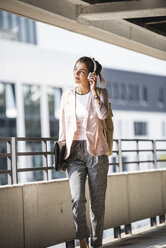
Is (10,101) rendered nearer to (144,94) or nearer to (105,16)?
(144,94)

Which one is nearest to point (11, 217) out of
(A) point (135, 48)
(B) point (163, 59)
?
(A) point (135, 48)

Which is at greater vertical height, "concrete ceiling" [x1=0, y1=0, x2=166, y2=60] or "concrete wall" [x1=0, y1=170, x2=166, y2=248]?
"concrete ceiling" [x1=0, y1=0, x2=166, y2=60]

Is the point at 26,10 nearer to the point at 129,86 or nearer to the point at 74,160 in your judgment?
the point at 74,160

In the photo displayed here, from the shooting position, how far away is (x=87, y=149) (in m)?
6.07

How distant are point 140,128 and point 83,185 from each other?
56.5 meters

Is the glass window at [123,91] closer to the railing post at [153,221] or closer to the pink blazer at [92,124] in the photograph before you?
the railing post at [153,221]

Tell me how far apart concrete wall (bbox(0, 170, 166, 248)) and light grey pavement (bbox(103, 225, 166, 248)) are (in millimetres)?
341

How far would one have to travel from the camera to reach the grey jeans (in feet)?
19.9

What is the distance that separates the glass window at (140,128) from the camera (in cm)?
6184

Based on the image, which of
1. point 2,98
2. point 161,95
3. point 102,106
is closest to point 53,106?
point 2,98

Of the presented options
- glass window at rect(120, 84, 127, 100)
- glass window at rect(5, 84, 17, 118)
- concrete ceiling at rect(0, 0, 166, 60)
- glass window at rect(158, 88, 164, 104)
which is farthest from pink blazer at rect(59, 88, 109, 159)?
glass window at rect(158, 88, 164, 104)

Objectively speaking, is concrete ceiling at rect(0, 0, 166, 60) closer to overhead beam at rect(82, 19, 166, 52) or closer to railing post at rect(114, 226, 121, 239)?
overhead beam at rect(82, 19, 166, 52)

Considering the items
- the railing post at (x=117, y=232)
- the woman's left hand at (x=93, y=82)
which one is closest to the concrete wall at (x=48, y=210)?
the railing post at (x=117, y=232)

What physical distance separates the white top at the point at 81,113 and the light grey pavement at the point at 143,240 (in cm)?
233
